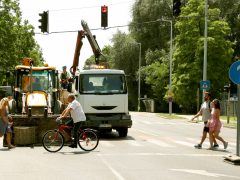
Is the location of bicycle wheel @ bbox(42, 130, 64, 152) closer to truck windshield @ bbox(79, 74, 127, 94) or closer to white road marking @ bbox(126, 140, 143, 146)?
white road marking @ bbox(126, 140, 143, 146)

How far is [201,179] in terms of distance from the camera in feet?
38.5

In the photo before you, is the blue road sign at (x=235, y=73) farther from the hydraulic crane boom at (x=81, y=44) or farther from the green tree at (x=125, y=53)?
the green tree at (x=125, y=53)

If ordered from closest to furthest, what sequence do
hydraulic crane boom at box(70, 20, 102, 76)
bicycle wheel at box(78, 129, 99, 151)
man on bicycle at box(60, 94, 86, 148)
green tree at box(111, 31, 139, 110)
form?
man on bicycle at box(60, 94, 86, 148)
bicycle wheel at box(78, 129, 99, 151)
hydraulic crane boom at box(70, 20, 102, 76)
green tree at box(111, 31, 139, 110)

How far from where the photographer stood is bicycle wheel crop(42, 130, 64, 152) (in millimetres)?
17922

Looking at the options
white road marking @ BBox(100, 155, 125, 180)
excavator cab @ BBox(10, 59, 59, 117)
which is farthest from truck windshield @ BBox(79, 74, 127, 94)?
white road marking @ BBox(100, 155, 125, 180)

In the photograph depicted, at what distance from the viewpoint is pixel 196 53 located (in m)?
60.9

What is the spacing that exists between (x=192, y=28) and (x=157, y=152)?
150 feet

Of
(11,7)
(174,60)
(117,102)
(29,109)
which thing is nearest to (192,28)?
(174,60)

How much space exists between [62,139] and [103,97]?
595 cm

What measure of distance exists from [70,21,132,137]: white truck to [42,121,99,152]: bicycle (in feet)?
16.8

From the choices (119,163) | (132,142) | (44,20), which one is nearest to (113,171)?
(119,163)

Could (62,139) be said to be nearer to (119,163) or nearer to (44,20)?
(119,163)

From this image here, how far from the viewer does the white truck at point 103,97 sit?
23.6m

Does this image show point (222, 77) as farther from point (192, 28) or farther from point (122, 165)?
point (122, 165)
